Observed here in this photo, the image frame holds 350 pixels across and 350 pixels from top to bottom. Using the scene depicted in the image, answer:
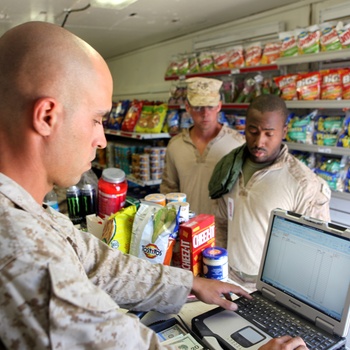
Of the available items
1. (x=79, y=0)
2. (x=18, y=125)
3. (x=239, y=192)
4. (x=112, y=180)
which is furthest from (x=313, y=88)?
(x=18, y=125)

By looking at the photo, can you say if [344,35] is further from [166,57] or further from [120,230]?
[166,57]

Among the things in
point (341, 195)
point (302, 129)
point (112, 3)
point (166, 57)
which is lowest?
point (341, 195)

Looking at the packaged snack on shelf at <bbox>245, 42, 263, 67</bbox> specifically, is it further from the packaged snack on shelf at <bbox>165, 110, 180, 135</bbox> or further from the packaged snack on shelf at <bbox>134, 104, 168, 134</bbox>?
the packaged snack on shelf at <bbox>134, 104, 168, 134</bbox>

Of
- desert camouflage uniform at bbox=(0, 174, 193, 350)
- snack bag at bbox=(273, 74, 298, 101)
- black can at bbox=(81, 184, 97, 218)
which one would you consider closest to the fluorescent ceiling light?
snack bag at bbox=(273, 74, 298, 101)

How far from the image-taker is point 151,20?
3982 millimetres

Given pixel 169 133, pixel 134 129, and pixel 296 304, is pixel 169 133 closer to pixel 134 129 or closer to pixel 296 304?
pixel 134 129

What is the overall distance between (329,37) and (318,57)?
0.16 meters

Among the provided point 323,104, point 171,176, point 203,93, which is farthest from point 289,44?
point 171,176

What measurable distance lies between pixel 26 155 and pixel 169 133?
3845 millimetres

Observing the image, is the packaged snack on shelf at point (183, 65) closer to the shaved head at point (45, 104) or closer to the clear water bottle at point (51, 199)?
the clear water bottle at point (51, 199)

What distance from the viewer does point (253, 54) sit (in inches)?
131

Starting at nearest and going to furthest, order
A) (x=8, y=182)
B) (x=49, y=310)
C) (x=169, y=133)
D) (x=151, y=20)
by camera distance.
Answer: (x=49, y=310), (x=8, y=182), (x=151, y=20), (x=169, y=133)

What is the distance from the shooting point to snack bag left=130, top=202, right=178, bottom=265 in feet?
4.43

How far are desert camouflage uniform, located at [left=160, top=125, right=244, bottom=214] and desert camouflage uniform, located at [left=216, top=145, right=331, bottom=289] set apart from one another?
0.47 meters
